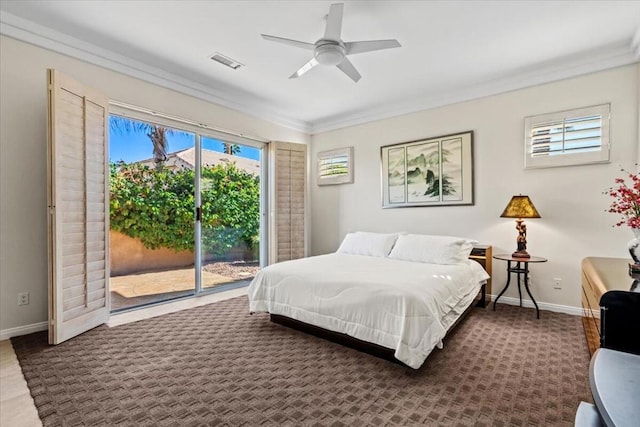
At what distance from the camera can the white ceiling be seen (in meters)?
2.50

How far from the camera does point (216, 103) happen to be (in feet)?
14.0

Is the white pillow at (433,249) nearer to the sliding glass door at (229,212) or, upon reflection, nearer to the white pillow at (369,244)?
the white pillow at (369,244)

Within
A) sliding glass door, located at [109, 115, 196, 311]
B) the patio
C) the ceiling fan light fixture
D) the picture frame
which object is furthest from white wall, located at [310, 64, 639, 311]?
sliding glass door, located at [109, 115, 196, 311]

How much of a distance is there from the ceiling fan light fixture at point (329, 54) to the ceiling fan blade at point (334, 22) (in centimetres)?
8

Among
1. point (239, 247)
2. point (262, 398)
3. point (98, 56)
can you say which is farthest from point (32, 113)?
point (262, 398)

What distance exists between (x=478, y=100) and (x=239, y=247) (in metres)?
4.00

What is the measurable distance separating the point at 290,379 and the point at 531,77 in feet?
13.5

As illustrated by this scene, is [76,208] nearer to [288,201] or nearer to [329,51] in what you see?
[329,51]

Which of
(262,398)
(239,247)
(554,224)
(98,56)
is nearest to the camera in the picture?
(262,398)

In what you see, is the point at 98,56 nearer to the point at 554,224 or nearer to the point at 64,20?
the point at 64,20

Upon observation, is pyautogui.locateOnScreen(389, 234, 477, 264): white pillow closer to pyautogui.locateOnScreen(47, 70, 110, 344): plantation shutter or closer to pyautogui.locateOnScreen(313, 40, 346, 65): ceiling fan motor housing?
pyautogui.locateOnScreen(313, 40, 346, 65): ceiling fan motor housing

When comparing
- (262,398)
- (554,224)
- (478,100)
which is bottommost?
(262,398)

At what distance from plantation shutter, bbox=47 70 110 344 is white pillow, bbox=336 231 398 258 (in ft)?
9.31

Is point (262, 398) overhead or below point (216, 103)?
below
